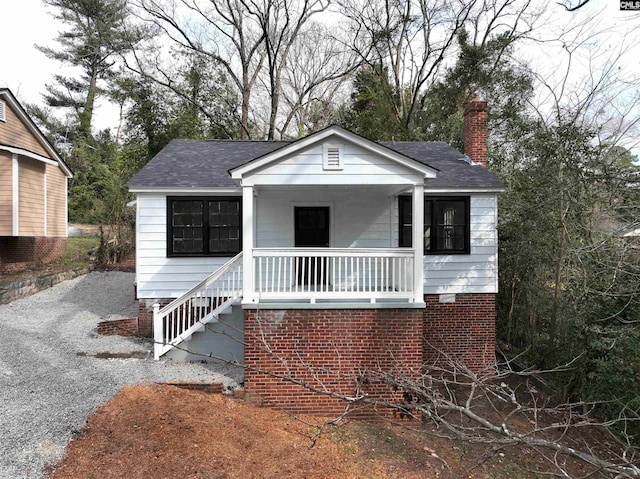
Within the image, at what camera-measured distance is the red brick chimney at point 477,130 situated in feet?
34.8

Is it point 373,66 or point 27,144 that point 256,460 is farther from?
point 373,66

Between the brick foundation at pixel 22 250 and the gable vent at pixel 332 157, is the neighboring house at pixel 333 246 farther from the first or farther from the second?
the brick foundation at pixel 22 250

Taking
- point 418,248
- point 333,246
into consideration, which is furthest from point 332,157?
point 333,246

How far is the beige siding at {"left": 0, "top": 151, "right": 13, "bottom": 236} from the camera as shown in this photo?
13.9 metres

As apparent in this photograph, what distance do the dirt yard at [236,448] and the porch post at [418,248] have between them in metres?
2.31

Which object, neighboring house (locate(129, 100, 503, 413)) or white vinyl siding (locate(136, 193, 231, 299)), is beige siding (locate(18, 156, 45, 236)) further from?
white vinyl siding (locate(136, 193, 231, 299))

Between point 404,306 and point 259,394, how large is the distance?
2.84 m

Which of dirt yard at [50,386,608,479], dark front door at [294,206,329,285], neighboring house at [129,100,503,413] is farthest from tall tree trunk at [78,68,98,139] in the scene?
dirt yard at [50,386,608,479]

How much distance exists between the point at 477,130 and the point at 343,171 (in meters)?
5.49

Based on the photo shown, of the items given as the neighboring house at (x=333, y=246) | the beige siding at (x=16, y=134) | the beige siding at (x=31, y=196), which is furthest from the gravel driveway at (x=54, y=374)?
the beige siding at (x=16, y=134)

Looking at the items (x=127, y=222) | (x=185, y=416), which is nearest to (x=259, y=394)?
(x=185, y=416)

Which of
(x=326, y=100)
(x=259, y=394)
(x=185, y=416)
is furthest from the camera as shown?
(x=326, y=100)

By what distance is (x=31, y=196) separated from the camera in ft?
50.8

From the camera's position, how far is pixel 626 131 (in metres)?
9.50
